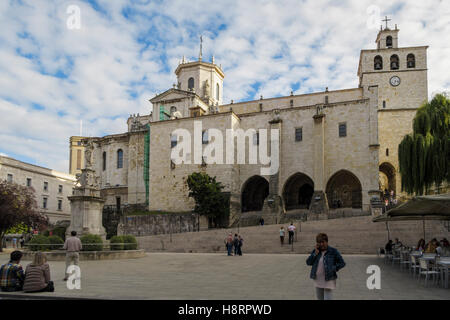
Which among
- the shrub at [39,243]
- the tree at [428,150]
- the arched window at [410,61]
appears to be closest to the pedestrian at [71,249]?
the shrub at [39,243]

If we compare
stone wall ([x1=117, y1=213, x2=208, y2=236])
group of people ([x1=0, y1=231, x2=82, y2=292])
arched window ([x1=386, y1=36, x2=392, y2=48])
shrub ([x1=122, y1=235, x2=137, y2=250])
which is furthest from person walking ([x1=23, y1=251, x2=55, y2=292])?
arched window ([x1=386, y1=36, x2=392, y2=48])

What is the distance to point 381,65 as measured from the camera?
4988cm

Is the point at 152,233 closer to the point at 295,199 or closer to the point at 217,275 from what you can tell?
the point at 295,199

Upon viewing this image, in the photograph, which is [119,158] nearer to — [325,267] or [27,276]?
[27,276]

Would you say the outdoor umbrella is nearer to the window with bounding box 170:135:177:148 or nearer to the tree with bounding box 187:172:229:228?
the tree with bounding box 187:172:229:228

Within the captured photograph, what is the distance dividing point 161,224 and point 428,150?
24709mm

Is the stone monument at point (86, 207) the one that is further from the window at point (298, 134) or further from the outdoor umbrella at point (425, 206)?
the window at point (298, 134)

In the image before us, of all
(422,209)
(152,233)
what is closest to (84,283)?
(422,209)

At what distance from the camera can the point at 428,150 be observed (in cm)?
2136

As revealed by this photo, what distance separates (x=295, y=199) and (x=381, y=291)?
3159cm

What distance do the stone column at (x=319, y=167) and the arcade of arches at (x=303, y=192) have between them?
6.46ft

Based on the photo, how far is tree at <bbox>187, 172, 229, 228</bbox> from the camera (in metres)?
37.1

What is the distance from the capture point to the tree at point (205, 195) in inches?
1459

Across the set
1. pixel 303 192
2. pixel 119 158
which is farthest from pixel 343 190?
pixel 119 158
